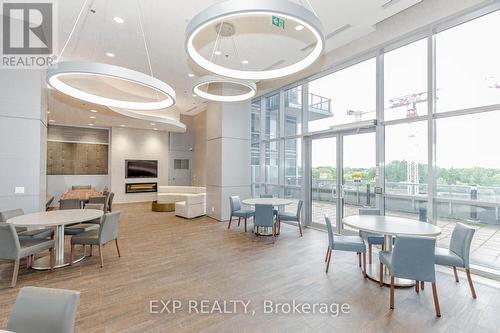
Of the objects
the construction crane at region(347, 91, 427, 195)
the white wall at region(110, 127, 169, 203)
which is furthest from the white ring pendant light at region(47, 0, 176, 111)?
the construction crane at region(347, 91, 427, 195)

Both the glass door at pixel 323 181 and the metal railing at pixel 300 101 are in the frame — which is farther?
the metal railing at pixel 300 101

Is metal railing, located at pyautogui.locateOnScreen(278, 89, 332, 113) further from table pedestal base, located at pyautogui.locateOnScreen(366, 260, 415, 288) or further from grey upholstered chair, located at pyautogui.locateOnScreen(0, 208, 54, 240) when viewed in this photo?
grey upholstered chair, located at pyautogui.locateOnScreen(0, 208, 54, 240)

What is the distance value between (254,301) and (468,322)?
7.73 feet

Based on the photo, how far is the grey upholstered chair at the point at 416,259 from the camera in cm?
264

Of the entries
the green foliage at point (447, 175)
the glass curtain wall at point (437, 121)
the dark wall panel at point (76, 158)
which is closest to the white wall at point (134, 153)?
the dark wall panel at point (76, 158)

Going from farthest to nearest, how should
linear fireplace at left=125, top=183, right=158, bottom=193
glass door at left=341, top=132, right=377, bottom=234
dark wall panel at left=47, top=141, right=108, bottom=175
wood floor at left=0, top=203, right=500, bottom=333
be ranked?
linear fireplace at left=125, top=183, right=158, bottom=193, dark wall panel at left=47, top=141, right=108, bottom=175, glass door at left=341, top=132, right=377, bottom=234, wood floor at left=0, top=203, right=500, bottom=333

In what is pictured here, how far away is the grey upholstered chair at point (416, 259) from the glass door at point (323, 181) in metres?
3.23

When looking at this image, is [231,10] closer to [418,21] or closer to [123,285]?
[123,285]

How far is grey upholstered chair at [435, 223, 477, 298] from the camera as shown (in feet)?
9.84

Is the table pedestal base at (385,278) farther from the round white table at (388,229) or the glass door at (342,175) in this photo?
the glass door at (342,175)

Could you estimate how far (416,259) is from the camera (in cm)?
268

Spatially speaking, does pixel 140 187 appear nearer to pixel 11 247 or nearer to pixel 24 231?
pixel 24 231

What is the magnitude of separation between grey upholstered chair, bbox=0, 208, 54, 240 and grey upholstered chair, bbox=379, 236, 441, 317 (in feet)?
18.2

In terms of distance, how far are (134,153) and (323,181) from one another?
951cm
